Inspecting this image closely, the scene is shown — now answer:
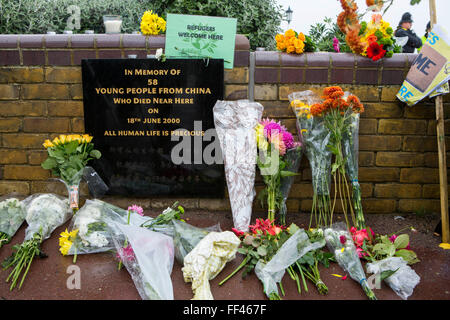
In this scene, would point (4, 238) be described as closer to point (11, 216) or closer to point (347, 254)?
point (11, 216)

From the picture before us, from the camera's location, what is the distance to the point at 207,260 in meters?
2.15

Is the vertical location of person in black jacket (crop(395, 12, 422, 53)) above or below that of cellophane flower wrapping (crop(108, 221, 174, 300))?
above

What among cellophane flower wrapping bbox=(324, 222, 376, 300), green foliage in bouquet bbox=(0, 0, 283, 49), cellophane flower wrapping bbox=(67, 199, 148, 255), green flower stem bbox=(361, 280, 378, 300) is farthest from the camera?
green foliage in bouquet bbox=(0, 0, 283, 49)

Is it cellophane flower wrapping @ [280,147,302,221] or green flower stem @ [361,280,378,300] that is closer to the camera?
green flower stem @ [361,280,378,300]

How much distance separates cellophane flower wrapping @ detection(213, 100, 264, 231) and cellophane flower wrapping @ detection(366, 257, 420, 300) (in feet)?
3.04

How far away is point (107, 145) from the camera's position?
2996mm

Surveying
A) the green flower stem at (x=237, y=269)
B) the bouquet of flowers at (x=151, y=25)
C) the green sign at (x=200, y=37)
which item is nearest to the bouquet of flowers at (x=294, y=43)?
the green sign at (x=200, y=37)

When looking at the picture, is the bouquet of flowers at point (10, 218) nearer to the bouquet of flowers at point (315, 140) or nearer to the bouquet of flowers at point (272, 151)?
the bouquet of flowers at point (272, 151)

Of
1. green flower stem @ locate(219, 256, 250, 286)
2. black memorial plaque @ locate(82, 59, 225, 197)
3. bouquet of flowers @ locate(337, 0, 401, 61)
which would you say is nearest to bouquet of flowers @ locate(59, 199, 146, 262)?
black memorial plaque @ locate(82, 59, 225, 197)

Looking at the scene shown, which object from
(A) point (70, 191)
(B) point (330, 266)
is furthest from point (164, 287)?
(A) point (70, 191)

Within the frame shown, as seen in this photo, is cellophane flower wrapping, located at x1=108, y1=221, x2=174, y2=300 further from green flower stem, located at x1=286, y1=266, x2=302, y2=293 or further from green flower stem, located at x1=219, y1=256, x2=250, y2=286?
green flower stem, located at x1=286, y1=266, x2=302, y2=293

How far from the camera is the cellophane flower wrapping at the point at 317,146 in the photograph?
264 cm

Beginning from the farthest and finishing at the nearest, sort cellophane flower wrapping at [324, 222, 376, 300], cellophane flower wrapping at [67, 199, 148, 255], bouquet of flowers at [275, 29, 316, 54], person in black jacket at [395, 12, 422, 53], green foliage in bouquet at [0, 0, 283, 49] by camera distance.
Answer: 1. person in black jacket at [395, 12, 422, 53]
2. green foliage in bouquet at [0, 0, 283, 49]
3. bouquet of flowers at [275, 29, 316, 54]
4. cellophane flower wrapping at [67, 199, 148, 255]
5. cellophane flower wrapping at [324, 222, 376, 300]

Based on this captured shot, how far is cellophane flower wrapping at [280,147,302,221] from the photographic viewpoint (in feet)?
9.05
